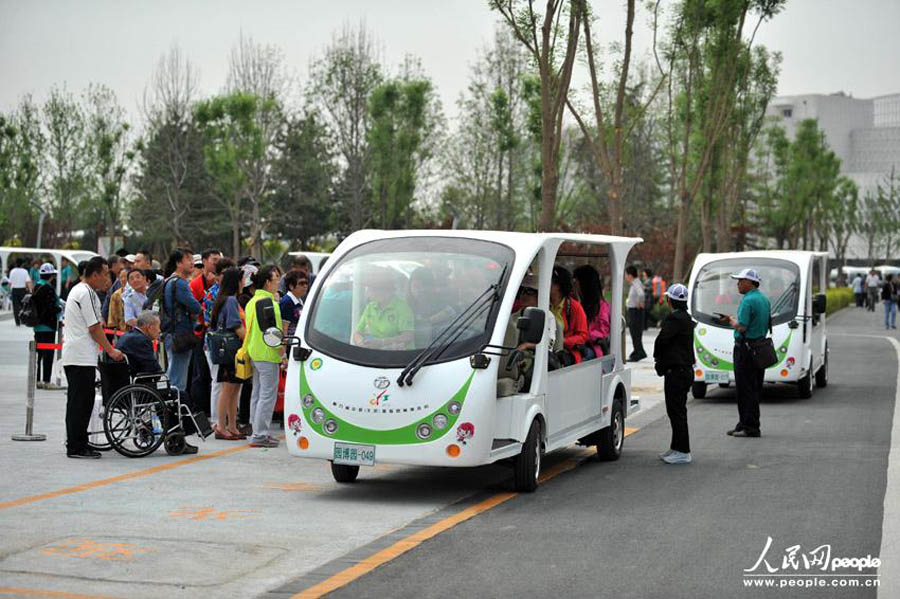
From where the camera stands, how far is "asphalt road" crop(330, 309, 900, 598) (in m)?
7.50

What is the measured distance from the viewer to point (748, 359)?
15.6 meters

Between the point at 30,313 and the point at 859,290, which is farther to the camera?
the point at 859,290

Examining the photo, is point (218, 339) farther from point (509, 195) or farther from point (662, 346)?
point (509, 195)

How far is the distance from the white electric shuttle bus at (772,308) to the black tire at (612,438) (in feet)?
21.7

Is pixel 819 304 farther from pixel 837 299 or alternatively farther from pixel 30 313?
pixel 837 299

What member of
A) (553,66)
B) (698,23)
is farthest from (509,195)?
(553,66)

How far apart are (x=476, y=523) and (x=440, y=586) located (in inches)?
81.6

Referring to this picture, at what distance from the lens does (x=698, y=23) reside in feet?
111

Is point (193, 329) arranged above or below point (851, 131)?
below

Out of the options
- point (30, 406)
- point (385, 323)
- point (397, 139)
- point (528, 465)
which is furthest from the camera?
point (397, 139)

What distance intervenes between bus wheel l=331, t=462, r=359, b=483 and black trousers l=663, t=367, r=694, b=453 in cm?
340

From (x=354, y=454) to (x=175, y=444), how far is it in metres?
3.09

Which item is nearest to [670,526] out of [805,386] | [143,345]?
[143,345]

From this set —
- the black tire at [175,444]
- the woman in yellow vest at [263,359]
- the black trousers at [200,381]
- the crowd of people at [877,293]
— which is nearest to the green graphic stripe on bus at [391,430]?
the black tire at [175,444]
